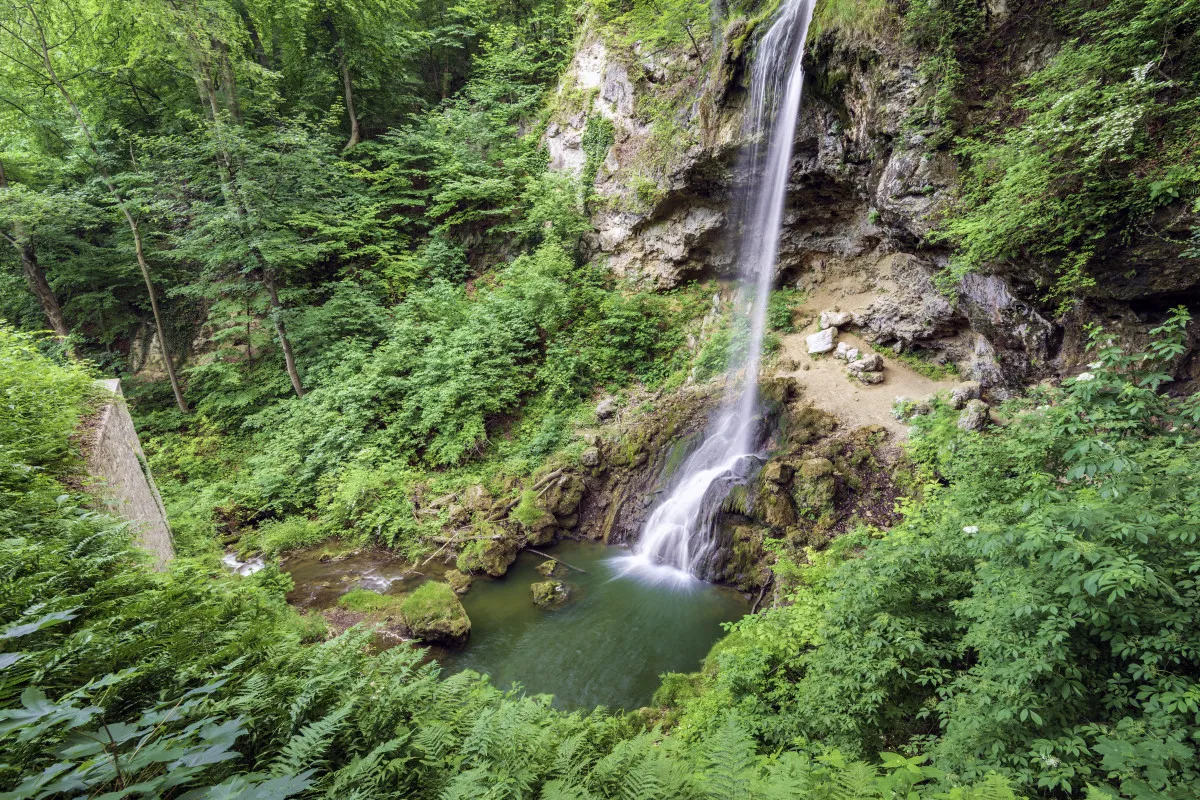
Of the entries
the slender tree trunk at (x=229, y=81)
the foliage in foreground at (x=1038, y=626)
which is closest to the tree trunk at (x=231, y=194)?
the slender tree trunk at (x=229, y=81)

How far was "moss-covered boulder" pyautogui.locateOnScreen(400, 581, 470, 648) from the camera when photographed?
6.93 metres

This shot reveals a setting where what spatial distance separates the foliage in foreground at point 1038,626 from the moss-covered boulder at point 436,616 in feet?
13.2

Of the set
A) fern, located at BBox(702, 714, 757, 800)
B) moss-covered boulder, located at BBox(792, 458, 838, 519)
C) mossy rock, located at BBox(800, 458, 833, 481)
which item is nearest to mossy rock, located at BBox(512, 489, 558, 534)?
moss-covered boulder, located at BBox(792, 458, 838, 519)

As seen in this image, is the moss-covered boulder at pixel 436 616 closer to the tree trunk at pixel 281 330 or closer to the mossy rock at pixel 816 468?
the mossy rock at pixel 816 468

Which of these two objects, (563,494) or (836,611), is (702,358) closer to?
(563,494)

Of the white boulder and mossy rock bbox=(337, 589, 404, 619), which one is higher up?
the white boulder

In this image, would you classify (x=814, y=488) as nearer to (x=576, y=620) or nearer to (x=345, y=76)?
(x=576, y=620)

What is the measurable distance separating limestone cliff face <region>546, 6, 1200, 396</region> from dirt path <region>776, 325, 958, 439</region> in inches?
24.7

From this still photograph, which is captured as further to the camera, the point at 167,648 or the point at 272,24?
the point at 272,24

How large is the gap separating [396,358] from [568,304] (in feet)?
15.2

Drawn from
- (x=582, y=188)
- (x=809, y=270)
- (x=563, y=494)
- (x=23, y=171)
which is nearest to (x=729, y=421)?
(x=563, y=494)

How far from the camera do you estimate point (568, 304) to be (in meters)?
12.5

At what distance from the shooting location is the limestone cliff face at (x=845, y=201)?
6.27 meters

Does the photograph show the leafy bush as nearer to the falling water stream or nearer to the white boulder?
the white boulder
